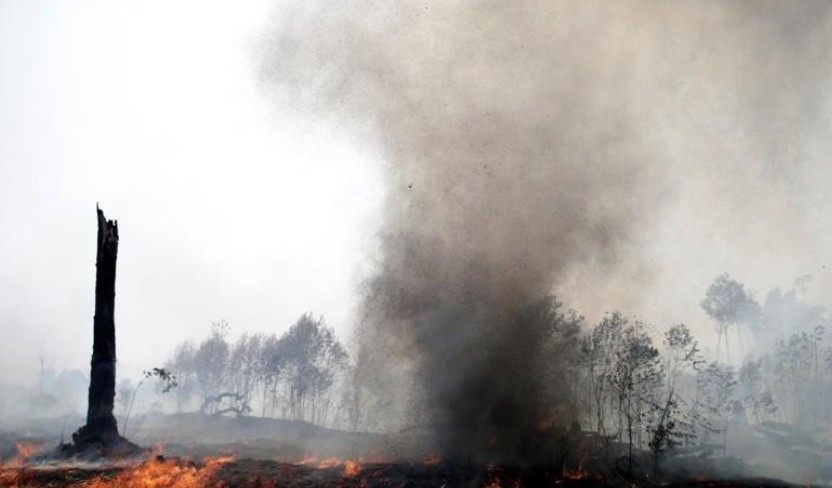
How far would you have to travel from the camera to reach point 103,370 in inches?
1414

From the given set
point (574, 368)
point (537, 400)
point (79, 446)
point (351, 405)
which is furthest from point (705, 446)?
point (79, 446)

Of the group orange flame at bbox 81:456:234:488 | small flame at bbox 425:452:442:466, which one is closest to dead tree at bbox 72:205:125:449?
orange flame at bbox 81:456:234:488

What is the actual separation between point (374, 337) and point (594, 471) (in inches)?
934

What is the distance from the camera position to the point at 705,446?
59125 mm

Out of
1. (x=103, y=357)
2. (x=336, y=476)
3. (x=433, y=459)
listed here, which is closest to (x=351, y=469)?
(x=336, y=476)

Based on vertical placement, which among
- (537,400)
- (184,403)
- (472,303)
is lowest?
(184,403)

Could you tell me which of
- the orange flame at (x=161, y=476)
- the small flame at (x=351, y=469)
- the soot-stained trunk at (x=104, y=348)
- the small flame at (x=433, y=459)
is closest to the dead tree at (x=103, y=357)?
the soot-stained trunk at (x=104, y=348)

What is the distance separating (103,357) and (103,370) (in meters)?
0.89

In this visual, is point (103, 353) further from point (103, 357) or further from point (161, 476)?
point (161, 476)

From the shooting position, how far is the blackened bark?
33969 mm

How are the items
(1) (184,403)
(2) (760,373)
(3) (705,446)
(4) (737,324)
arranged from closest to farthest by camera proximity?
(3) (705,446)
(2) (760,373)
(4) (737,324)
(1) (184,403)

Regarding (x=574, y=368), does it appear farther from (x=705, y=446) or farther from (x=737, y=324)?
(x=737, y=324)

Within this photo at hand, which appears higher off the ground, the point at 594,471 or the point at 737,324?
the point at 737,324

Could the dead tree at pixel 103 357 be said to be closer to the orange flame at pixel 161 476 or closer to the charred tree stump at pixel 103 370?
the charred tree stump at pixel 103 370
